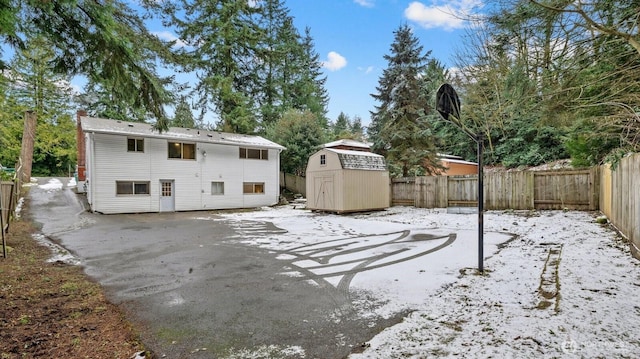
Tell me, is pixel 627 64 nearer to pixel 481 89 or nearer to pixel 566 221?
pixel 566 221

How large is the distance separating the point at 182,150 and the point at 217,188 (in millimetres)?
2880

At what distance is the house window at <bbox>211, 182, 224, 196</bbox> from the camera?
723 inches

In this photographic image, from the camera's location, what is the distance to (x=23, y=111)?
20.9 m

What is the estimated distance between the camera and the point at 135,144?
16.0 meters

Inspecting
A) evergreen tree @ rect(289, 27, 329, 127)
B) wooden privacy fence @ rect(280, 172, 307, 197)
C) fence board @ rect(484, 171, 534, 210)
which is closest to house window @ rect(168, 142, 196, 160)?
wooden privacy fence @ rect(280, 172, 307, 197)

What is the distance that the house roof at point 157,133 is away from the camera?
15256 mm

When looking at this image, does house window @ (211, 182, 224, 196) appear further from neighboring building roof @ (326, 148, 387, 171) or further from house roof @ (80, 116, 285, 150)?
neighboring building roof @ (326, 148, 387, 171)

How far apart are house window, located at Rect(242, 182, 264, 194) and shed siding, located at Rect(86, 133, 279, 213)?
203 millimetres

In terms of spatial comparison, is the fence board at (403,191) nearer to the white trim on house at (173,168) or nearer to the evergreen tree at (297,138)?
the white trim on house at (173,168)

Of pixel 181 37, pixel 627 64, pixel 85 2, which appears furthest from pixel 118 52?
pixel 181 37

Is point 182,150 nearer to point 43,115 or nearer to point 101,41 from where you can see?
point 101,41

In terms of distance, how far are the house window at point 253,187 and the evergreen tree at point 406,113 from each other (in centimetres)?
770

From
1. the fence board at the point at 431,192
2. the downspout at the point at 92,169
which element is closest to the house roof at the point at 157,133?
the downspout at the point at 92,169

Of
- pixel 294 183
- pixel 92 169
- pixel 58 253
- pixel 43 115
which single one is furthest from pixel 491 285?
pixel 43 115
